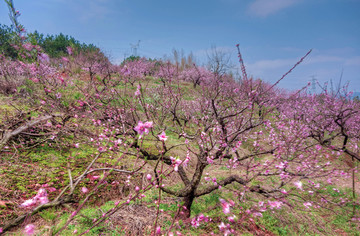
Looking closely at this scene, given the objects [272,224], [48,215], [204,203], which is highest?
[48,215]

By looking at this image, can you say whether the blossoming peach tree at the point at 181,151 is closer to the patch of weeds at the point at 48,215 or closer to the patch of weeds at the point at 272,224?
the patch of weeds at the point at 272,224

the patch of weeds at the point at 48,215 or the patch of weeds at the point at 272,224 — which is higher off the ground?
the patch of weeds at the point at 48,215

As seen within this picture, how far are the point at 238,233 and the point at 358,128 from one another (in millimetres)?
15318

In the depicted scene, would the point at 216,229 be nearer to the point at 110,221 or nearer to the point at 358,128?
the point at 110,221

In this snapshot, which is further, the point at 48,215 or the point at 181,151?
the point at 181,151

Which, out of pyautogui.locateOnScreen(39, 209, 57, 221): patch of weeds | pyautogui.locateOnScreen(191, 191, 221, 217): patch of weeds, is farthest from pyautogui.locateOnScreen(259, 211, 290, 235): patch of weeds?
pyautogui.locateOnScreen(39, 209, 57, 221): patch of weeds

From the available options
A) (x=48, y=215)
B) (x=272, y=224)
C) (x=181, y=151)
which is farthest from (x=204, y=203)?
(x=48, y=215)

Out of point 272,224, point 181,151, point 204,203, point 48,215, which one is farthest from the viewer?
point 181,151

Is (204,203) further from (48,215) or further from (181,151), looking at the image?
(48,215)

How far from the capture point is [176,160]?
69.5 inches

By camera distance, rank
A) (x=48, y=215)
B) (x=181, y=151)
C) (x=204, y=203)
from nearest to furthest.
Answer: (x=48, y=215)
(x=204, y=203)
(x=181, y=151)

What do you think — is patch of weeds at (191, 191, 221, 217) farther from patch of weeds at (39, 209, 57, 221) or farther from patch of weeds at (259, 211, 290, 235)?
patch of weeds at (39, 209, 57, 221)

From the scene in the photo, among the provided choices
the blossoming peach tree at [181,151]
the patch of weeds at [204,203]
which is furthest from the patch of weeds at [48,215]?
the patch of weeds at [204,203]

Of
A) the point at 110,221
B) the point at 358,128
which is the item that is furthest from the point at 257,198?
the point at 358,128
